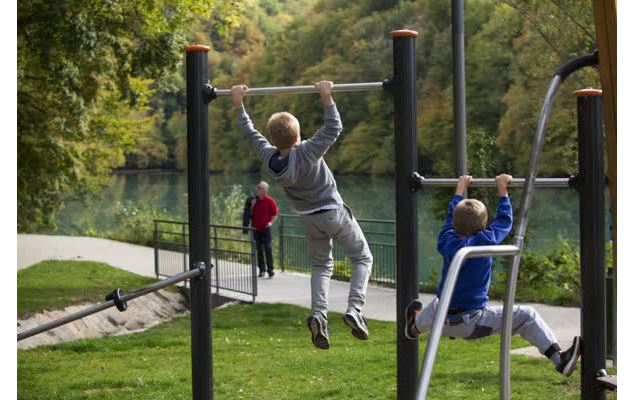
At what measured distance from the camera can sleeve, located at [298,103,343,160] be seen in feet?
15.5

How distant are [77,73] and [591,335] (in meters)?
9.52

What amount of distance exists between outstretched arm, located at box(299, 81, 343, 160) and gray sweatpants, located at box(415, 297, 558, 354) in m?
0.87

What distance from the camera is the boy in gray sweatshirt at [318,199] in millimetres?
4781

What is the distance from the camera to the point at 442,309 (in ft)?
11.3

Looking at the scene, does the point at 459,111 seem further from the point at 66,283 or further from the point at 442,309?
the point at 66,283

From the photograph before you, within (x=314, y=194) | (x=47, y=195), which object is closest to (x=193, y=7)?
(x=47, y=195)

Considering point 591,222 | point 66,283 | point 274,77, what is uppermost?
point 274,77

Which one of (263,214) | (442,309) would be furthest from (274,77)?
(442,309)

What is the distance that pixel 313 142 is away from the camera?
4762 millimetres

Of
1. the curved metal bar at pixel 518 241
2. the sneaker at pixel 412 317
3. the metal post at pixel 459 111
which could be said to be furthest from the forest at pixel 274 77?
the curved metal bar at pixel 518 241

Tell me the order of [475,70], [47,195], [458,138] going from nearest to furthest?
1. [458,138]
2. [47,195]
3. [475,70]

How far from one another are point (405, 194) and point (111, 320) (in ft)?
29.1

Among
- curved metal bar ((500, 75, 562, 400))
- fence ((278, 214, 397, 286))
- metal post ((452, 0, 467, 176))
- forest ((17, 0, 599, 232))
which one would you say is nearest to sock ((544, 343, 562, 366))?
curved metal bar ((500, 75, 562, 400))

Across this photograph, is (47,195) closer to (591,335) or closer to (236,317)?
(236,317)
